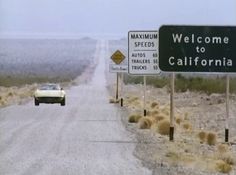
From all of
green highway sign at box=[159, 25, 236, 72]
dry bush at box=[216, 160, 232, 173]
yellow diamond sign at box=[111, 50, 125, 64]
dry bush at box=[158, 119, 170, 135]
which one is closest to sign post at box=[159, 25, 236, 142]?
green highway sign at box=[159, 25, 236, 72]

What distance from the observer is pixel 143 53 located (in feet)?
83.0

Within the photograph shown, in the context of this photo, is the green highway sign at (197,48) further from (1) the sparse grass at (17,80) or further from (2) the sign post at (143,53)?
(1) the sparse grass at (17,80)

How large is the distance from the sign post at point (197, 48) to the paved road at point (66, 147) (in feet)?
8.79

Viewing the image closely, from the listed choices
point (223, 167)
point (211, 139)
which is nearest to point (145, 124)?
point (211, 139)

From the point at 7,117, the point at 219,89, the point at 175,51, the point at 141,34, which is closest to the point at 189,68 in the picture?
the point at 175,51

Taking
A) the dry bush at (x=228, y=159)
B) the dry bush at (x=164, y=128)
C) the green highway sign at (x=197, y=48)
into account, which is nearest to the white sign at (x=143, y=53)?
the dry bush at (x=164, y=128)

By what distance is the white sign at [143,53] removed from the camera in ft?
80.8

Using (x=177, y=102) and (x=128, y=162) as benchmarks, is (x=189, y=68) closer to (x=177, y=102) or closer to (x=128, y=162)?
(x=128, y=162)

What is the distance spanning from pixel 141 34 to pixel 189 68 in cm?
454

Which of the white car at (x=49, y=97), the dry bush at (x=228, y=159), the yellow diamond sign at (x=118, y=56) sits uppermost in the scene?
the yellow diamond sign at (x=118, y=56)

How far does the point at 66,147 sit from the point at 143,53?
20.1ft

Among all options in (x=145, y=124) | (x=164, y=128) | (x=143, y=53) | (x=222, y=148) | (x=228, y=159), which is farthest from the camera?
(x=145, y=124)

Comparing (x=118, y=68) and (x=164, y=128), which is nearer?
(x=164, y=128)

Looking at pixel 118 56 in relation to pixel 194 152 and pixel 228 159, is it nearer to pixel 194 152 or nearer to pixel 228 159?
pixel 194 152
